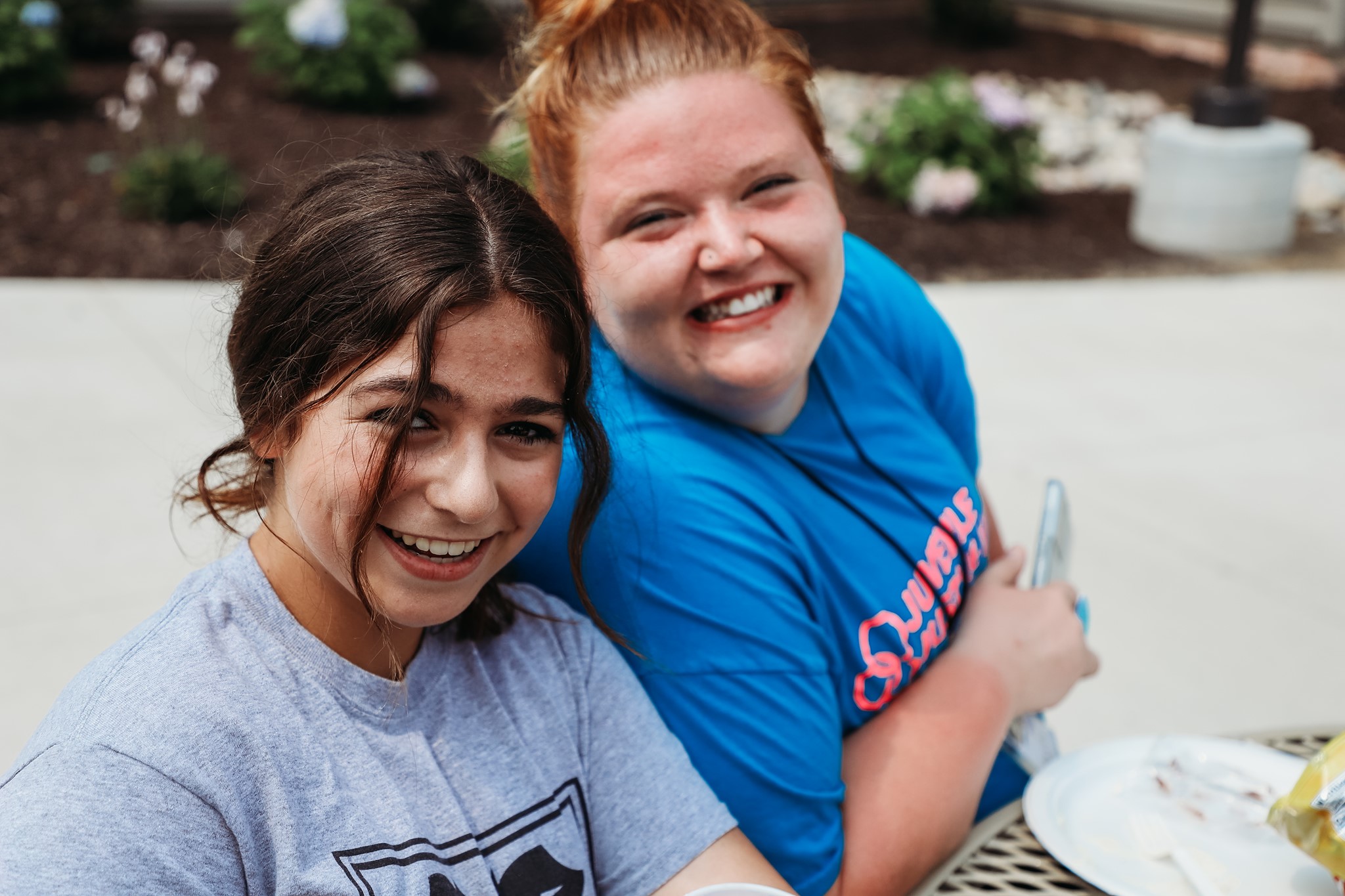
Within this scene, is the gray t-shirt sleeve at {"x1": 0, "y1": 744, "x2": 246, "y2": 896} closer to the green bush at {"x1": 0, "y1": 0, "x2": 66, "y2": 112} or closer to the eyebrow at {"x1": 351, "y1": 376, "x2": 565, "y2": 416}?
the eyebrow at {"x1": 351, "y1": 376, "x2": 565, "y2": 416}

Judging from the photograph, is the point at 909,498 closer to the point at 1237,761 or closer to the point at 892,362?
the point at 892,362

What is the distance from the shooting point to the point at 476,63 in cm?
984

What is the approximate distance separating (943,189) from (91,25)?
6.04 meters

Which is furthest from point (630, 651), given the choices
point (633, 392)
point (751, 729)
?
point (633, 392)

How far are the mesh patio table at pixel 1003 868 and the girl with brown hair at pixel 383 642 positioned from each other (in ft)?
0.82

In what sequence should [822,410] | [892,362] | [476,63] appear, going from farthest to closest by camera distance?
[476,63] < [892,362] < [822,410]

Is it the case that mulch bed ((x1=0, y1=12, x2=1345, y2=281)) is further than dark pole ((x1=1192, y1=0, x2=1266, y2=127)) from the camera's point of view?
No

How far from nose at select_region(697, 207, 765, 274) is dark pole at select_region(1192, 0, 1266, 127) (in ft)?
20.5

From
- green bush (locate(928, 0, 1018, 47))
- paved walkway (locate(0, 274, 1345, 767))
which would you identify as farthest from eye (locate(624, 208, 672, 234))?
green bush (locate(928, 0, 1018, 47))

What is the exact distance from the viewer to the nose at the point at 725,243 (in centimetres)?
160

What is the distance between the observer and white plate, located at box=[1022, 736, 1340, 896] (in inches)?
57.6

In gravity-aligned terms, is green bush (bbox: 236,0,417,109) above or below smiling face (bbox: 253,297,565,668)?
below

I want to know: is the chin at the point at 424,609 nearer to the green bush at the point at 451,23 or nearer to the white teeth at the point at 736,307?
the white teeth at the point at 736,307

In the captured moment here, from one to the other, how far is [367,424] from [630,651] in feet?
1.63
